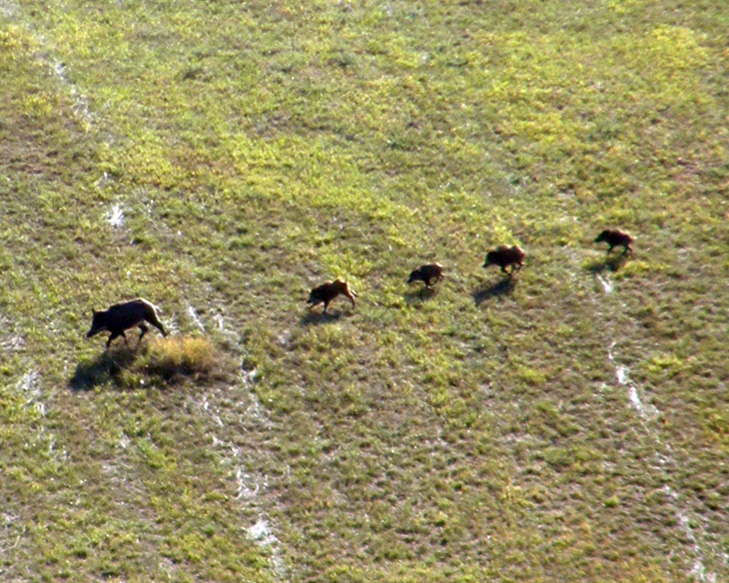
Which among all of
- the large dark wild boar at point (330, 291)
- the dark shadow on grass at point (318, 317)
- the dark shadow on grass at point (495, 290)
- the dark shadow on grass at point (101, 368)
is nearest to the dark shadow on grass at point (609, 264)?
the dark shadow on grass at point (495, 290)

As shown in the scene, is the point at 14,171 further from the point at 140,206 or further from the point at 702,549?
the point at 702,549

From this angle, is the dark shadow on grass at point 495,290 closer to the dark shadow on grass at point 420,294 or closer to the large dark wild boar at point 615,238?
the dark shadow on grass at point 420,294

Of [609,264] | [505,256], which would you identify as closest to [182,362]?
[505,256]

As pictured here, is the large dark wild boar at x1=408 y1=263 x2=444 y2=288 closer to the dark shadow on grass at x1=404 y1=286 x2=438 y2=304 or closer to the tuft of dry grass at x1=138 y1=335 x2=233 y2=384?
the dark shadow on grass at x1=404 y1=286 x2=438 y2=304

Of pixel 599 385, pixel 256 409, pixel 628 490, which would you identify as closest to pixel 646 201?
pixel 599 385

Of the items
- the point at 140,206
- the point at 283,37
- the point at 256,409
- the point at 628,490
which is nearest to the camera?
the point at 628,490

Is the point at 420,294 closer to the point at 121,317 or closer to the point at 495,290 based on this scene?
the point at 495,290
